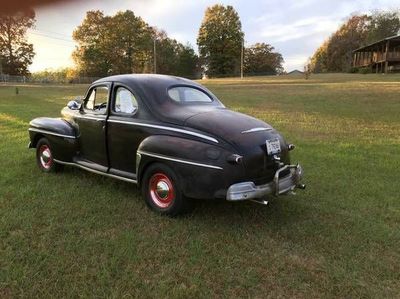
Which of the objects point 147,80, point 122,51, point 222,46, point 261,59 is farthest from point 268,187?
point 261,59

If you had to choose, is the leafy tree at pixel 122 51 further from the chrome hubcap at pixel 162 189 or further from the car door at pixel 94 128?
the chrome hubcap at pixel 162 189

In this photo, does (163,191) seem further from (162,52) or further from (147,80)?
(162,52)

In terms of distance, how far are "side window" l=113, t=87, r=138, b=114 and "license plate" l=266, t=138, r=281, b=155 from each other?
182 cm

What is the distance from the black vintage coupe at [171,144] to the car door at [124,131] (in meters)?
0.01

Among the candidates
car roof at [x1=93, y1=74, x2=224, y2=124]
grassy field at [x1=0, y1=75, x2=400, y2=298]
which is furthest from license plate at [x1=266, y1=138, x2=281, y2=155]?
car roof at [x1=93, y1=74, x2=224, y2=124]

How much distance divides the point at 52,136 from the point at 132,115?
6.03ft

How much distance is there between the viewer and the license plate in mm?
4862

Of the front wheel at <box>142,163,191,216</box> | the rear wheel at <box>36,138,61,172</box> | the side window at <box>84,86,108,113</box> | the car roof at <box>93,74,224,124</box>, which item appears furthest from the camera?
the rear wheel at <box>36,138,61,172</box>

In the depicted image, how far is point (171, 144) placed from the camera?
15.8 feet

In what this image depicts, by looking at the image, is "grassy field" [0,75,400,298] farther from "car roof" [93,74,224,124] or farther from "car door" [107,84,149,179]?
"car roof" [93,74,224,124]

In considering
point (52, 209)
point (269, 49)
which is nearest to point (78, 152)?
point (52, 209)

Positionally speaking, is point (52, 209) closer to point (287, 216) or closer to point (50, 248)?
point (50, 248)

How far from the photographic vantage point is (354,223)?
4.89m

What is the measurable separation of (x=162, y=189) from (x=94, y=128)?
163 centimetres
